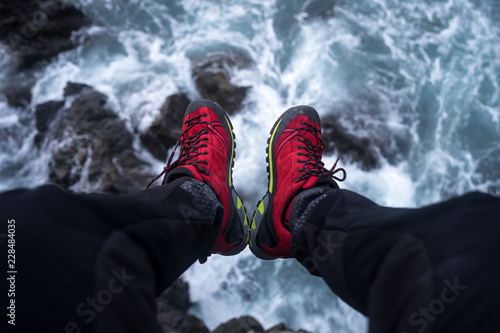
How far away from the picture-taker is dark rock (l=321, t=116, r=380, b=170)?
3.97m

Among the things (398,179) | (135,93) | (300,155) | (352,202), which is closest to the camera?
(352,202)

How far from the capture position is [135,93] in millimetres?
4395

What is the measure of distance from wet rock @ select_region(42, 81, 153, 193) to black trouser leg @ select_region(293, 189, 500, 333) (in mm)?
2830

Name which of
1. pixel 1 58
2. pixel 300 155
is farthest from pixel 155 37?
pixel 300 155

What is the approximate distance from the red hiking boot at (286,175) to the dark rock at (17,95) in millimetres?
4086

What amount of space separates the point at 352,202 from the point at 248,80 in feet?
10.4

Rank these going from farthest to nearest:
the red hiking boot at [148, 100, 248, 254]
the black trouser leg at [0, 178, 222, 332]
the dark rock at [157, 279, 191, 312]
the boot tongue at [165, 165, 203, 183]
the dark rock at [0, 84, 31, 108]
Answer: the dark rock at [0, 84, 31, 108] → the dark rock at [157, 279, 191, 312] → the red hiking boot at [148, 100, 248, 254] → the boot tongue at [165, 165, 203, 183] → the black trouser leg at [0, 178, 222, 332]

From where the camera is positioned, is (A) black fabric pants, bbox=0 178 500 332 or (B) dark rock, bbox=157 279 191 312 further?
(B) dark rock, bbox=157 279 191 312

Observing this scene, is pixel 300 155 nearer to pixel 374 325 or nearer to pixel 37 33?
pixel 374 325

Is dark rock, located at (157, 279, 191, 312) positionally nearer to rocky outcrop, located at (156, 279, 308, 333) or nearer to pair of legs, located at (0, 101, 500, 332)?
rocky outcrop, located at (156, 279, 308, 333)

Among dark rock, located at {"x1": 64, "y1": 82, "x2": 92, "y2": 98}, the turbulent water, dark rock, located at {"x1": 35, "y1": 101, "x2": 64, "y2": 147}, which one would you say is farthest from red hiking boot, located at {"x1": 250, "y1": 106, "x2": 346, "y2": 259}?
dark rock, located at {"x1": 35, "y1": 101, "x2": 64, "y2": 147}

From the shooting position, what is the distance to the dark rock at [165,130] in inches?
148

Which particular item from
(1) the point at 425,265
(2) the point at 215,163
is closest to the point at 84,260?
(1) the point at 425,265

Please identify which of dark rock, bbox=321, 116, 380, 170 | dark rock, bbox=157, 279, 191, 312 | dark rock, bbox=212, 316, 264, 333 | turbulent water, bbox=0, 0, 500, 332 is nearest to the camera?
dark rock, bbox=212, 316, 264, 333
